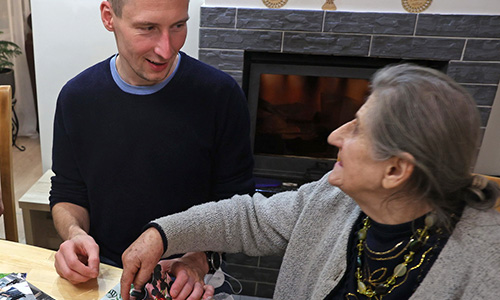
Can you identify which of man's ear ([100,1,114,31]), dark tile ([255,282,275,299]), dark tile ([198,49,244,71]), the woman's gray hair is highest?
man's ear ([100,1,114,31])

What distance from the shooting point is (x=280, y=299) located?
3.23 feet

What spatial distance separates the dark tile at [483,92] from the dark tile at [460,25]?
0.84 feet

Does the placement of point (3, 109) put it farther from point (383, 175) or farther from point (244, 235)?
point (383, 175)

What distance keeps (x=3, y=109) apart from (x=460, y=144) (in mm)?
1314

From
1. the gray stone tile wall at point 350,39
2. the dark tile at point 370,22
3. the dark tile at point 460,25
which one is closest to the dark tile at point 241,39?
the gray stone tile wall at point 350,39

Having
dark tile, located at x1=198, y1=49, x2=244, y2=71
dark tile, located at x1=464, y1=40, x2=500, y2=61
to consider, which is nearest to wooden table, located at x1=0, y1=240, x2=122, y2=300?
dark tile, located at x1=198, y1=49, x2=244, y2=71

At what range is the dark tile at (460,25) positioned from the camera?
6.54 ft

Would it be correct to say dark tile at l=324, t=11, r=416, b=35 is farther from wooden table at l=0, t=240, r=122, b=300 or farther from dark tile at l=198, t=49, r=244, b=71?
wooden table at l=0, t=240, r=122, b=300

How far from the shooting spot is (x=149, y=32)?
3.26 feet

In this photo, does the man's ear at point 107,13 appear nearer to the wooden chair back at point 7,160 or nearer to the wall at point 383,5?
the wooden chair back at point 7,160

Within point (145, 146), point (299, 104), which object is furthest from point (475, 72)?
point (145, 146)

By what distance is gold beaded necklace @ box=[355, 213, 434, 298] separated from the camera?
76cm

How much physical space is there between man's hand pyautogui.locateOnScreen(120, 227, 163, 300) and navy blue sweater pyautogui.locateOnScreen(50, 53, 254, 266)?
0.95ft

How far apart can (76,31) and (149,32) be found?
4.82ft
